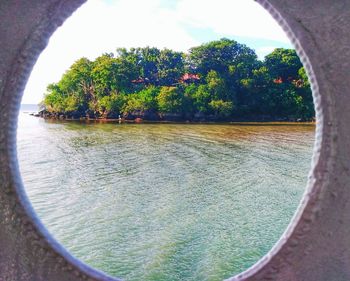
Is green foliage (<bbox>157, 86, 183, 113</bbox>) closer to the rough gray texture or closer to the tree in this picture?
the tree

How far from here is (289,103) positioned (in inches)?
1003

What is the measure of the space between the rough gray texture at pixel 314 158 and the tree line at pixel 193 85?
79.9ft

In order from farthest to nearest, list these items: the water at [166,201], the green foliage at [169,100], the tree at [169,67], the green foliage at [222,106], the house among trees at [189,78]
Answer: the tree at [169,67] < the house among trees at [189,78] < the green foliage at [169,100] < the green foliage at [222,106] < the water at [166,201]

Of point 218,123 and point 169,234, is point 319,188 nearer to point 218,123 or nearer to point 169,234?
point 169,234

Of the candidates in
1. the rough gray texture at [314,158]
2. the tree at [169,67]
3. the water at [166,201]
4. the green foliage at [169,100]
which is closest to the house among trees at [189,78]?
the tree at [169,67]

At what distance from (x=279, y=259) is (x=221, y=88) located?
25.0 metres

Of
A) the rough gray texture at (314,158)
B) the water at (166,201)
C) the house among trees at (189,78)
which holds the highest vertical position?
the house among trees at (189,78)

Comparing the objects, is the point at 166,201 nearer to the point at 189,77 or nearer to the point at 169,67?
the point at 189,77

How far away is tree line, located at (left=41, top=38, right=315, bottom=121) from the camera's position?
2569cm

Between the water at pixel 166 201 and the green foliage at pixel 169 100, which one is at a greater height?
the green foliage at pixel 169 100

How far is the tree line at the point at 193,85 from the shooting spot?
2569cm

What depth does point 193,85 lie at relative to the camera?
86.5 ft

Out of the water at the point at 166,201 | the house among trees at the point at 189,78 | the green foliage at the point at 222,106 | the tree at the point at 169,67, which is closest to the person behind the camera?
the water at the point at 166,201

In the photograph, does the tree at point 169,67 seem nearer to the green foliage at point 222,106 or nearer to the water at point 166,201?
the green foliage at point 222,106
